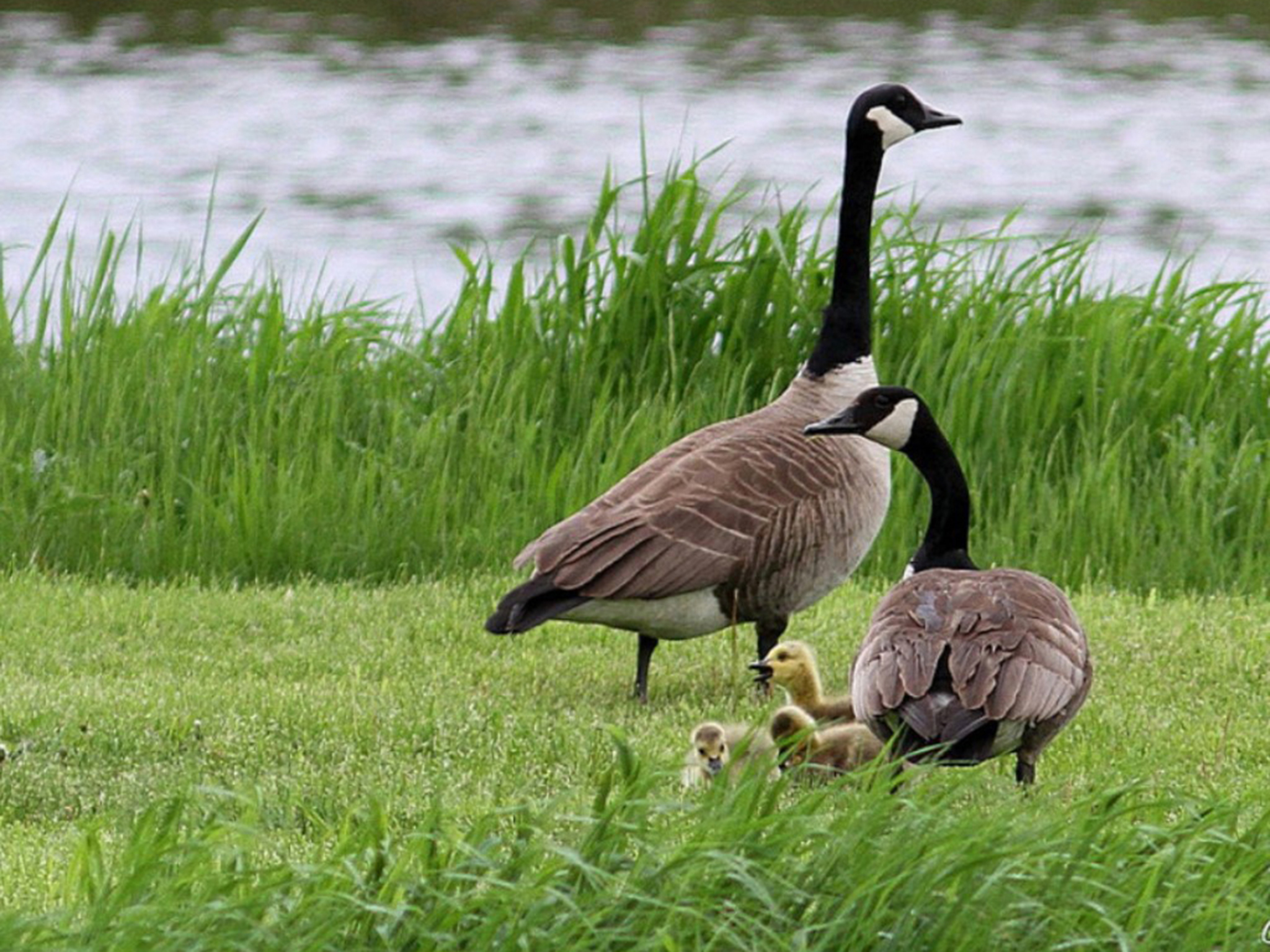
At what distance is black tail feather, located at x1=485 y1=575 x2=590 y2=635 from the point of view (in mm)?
6055

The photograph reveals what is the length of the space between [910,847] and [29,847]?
7.20 feet

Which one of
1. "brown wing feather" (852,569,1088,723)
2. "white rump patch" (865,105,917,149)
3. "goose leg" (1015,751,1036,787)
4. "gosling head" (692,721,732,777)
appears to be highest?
"white rump patch" (865,105,917,149)

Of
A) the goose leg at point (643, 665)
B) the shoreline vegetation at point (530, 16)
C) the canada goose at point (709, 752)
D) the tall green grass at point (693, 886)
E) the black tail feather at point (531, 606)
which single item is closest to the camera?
the tall green grass at point (693, 886)

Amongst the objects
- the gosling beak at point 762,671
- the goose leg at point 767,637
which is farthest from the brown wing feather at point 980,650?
the goose leg at point 767,637

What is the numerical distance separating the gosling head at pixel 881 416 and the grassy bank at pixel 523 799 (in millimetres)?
864

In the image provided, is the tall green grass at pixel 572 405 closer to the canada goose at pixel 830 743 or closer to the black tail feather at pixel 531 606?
the black tail feather at pixel 531 606

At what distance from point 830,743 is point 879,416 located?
1102 millimetres

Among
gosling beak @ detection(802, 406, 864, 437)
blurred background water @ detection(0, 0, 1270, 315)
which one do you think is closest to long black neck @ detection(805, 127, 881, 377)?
gosling beak @ detection(802, 406, 864, 437)

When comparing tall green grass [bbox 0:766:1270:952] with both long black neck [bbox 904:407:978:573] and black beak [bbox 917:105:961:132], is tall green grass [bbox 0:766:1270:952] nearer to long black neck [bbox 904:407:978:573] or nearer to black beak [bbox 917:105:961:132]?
long black neck [bbox 904:407:978:573]

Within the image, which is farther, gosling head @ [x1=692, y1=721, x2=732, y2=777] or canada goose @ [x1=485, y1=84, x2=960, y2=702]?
canada goose @ [x1=485, y1=84, x2=960, y2=702]

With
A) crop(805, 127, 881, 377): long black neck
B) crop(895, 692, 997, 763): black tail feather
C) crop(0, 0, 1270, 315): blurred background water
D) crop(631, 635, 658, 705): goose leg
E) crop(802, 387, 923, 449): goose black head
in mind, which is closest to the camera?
crop(895, 692, 997, 763): black tail feather

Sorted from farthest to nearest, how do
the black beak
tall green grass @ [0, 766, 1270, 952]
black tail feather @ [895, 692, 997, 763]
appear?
1. the black beak
2. black tail feather @ [895, 692, 997, 763]
3. tall green grass @ [0, 766, 1270, 952]

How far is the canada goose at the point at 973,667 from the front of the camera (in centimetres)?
492

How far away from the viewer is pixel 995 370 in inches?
349
